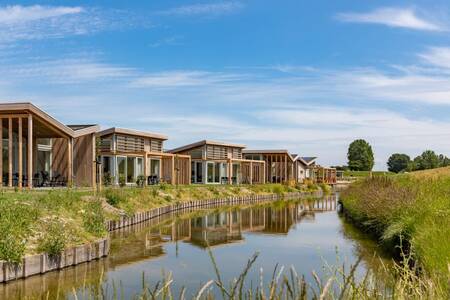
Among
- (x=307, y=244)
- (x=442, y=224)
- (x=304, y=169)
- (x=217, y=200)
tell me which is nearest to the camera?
(x=442, y=224)

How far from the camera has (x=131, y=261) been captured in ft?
43.6

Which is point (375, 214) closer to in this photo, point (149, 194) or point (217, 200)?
point (149, 194)

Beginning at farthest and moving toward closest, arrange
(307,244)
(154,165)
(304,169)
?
1. (304,169)
2. (154,165)
3. (307,244)

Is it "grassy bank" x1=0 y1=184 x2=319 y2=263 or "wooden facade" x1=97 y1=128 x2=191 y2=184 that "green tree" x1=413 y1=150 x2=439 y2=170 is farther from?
"grassy bank" x1=0 y1=184 x2=319 y2=263

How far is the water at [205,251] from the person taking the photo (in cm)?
1045

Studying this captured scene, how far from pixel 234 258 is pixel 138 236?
5028 mm

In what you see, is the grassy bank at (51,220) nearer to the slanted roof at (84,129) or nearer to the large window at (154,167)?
the slanted roof at (84,129)

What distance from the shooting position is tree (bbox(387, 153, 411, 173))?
4726 inches

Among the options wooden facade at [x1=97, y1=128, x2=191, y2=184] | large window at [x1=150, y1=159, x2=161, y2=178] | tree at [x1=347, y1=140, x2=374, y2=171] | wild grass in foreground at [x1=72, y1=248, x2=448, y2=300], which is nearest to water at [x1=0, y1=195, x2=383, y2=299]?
wild grass in foreground at [x1=72, y1=248, x2=448, y2=300]

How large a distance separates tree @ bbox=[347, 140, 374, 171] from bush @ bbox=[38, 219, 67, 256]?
300 ft

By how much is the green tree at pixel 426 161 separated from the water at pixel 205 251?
8422 centimetres

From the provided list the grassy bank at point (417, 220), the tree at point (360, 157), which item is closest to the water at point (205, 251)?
the grassy bank at point (417, 220)

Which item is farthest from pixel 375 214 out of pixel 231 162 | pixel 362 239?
pixel 231 162

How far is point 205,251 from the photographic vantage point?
1497 cm
